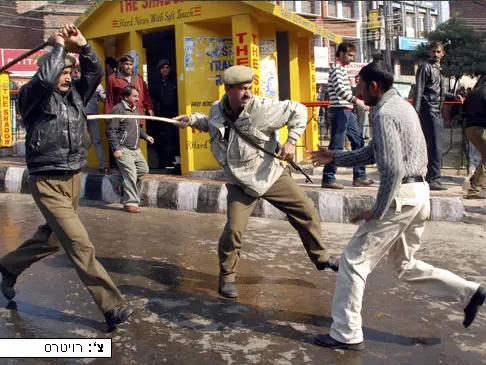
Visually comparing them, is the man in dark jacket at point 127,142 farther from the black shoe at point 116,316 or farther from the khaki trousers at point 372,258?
the khaki trousers at point 372,258

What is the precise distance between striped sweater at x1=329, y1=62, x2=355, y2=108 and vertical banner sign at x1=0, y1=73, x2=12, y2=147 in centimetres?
801

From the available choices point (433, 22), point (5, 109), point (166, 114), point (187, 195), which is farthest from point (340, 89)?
point (433, 22)

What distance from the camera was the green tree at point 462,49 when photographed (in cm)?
2669

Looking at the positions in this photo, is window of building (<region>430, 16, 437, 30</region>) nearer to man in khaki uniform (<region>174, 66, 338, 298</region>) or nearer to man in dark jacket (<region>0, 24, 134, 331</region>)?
man in khaki uniform (<region>174, 66, 338, 298</region>)

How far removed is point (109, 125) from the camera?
7.51 metres

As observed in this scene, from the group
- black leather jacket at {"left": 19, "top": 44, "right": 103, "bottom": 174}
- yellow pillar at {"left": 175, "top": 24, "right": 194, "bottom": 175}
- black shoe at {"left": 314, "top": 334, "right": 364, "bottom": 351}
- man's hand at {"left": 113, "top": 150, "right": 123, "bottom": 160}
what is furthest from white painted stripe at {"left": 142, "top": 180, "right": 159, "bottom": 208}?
black shoe at {"left": 314, "top": 334, "right": 364, "bottom": 351}

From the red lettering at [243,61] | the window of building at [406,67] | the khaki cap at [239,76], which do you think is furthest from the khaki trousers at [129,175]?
the window of building at [406,67]

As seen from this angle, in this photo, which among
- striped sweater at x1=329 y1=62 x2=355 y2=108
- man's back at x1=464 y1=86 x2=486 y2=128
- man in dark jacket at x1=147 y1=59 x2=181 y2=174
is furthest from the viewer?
man in dark jacket at x1=147 y1=59 x2=181 y2=174

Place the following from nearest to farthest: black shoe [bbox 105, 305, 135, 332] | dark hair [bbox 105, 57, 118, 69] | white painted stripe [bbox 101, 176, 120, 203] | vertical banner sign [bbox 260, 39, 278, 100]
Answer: black shoe [bbox 105, 305, 135, 332] < white painted stripe [bbox 101, 176, 120, 203] < vertical banner sign [bbox 260, 39, 278, 100] < dark hair [bbox 105, 57, 118, 69]

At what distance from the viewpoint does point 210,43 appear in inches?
344

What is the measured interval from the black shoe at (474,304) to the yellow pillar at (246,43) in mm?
5189

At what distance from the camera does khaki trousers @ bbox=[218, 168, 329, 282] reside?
435 centimetres

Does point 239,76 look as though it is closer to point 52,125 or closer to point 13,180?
point 52,125

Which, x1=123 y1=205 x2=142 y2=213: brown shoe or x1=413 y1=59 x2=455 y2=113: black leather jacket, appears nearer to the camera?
x1=413 y1=59 x2=455 y2=113: black leather jacket
